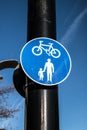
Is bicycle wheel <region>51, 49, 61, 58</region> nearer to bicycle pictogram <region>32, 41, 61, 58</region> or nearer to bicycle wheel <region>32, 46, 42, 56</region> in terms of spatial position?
bicycle pictogram <region>32, 41, 61, 58</region>

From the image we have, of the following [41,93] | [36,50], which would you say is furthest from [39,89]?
[36,50]

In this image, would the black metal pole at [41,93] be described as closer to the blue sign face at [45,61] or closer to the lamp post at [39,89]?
the lamp post at [39,89]

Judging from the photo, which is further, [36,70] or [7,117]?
[7,117]

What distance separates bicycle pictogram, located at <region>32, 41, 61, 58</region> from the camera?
3959mm

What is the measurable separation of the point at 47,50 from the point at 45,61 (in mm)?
181

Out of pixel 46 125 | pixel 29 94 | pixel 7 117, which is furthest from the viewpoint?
pixel 7 117

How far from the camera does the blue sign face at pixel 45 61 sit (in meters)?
3.81

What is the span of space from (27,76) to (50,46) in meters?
0.55

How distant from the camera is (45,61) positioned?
3906 mm

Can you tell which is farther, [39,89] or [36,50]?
[36,50]

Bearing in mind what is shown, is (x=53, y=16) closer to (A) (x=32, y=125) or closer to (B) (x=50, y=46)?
(B) (x=50, y=46)

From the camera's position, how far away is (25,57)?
12.8 feet

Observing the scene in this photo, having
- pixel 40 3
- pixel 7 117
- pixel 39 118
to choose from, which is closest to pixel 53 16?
pixel 40 3

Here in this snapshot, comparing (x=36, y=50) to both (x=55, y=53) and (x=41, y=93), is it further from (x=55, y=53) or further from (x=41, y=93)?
(x=41, y=93)
